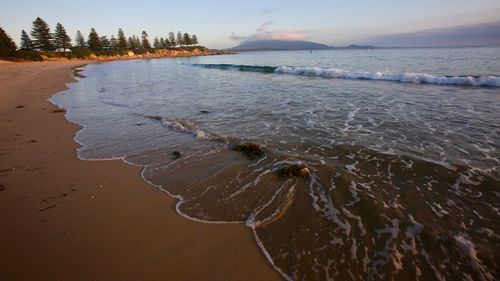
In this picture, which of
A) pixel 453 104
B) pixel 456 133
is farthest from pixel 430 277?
pixel 453 104

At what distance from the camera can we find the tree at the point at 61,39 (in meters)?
92.3

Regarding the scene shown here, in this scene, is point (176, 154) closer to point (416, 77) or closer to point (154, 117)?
point (154, 117)

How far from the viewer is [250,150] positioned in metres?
6.82

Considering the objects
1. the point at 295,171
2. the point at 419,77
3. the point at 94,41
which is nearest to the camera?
the point at 295,171

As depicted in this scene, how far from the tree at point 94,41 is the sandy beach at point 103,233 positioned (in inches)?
5042

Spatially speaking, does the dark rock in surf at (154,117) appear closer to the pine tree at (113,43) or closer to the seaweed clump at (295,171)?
the seaweed clump at (295,171)

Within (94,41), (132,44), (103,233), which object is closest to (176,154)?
(103,233)

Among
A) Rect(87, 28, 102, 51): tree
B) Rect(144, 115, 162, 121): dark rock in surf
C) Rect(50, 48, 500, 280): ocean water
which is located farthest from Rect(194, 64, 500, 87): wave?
Rect(87, 28, 102, 51): tree

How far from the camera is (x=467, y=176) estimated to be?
5.16m

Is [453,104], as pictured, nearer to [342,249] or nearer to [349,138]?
[349,138]

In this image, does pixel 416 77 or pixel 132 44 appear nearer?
pixel 416 77

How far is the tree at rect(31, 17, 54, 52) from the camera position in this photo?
86.6 metres

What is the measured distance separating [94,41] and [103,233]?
433 ft

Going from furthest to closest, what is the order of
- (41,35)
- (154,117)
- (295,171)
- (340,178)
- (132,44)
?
1. (132,44)
2. (41,35)
3. (154,117)
4. (295,171)
5. (340,178)
